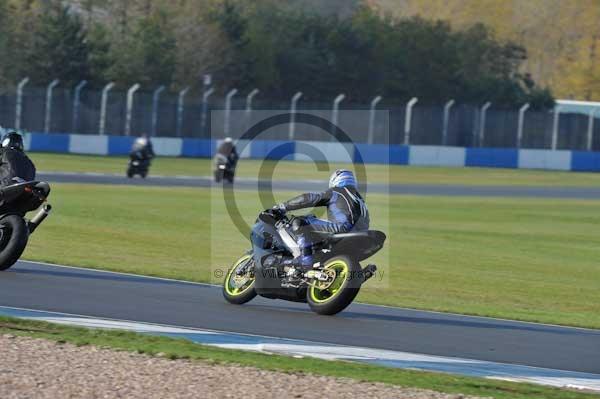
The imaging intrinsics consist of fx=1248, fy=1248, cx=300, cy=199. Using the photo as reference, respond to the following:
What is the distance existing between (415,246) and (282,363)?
13646 millimetres

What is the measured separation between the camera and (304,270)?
11805 millimetres

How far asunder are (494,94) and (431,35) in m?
6.62

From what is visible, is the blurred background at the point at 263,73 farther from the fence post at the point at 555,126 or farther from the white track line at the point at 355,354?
the white track line at the point at 355,354

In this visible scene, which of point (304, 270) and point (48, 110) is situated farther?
point (48, 110)

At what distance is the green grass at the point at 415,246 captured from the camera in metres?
15.6

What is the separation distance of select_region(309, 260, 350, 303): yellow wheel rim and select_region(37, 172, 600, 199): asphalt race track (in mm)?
22889

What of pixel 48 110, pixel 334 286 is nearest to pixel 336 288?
pixel 334 286

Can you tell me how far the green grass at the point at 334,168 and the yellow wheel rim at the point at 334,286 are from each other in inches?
1125

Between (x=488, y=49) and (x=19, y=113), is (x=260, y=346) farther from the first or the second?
(x=488, y=49)

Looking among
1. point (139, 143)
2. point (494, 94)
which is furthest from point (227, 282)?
point (494, 94)

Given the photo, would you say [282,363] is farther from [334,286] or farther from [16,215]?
[16,215]

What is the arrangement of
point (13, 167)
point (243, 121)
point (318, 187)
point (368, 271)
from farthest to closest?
point (243, 121), point (318, 187), point (13, 167), point (368, 271)

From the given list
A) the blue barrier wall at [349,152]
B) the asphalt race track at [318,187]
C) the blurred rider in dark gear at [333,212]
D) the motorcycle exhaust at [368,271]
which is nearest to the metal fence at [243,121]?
the blue barrier wall at [349,152]

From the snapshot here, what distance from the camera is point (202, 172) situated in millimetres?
44375
